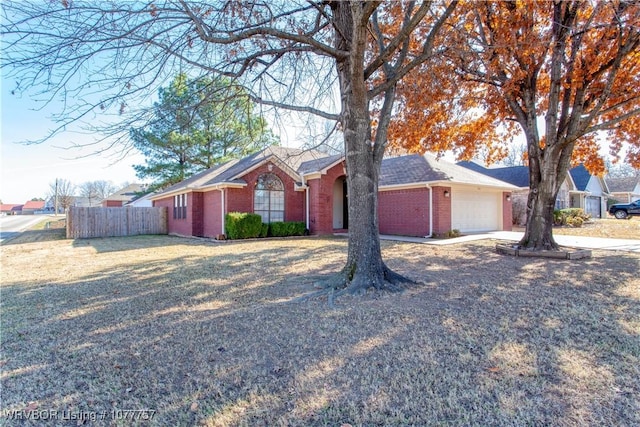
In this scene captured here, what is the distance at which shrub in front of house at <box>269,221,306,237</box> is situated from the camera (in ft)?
53.8

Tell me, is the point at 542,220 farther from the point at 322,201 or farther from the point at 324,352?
the point at 322,201

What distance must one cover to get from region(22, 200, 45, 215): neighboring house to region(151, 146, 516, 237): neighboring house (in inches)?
3489

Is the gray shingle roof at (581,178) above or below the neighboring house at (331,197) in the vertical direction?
above

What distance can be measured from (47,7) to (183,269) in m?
5.52

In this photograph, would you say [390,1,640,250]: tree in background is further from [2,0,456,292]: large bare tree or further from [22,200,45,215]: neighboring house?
[22,200,45,215]: neighboring house

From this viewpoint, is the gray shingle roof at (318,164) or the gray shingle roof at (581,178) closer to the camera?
the gray shingle roof at (318,164)

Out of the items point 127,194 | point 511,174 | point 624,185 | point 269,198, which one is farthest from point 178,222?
point 624,185

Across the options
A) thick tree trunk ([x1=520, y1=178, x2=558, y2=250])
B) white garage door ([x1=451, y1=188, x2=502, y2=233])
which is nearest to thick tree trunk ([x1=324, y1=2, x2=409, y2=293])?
thick tree trunk ([x1=520, y1=178, x2=558, y2=250])

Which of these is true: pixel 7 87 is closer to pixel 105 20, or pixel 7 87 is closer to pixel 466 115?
pixel 105 20

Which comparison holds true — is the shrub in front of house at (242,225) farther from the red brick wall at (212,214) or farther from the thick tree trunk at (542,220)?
the thick tree trunk at (542,220)

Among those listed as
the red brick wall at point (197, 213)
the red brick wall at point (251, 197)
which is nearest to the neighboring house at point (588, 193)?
the red brick wall at point (251, 197)

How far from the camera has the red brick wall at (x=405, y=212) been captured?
15859 millimetres

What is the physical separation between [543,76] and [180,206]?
61.2ft

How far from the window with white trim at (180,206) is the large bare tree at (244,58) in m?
13.9
